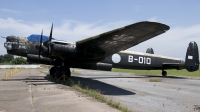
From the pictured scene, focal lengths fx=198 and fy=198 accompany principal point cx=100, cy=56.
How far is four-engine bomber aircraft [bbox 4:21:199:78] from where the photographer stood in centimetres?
977

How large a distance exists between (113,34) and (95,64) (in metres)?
5.72

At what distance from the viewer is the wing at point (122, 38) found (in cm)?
885

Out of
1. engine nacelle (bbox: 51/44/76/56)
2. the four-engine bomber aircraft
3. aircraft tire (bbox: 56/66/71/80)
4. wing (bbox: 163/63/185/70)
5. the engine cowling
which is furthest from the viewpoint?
wing (bbox: 163/63/185/70)

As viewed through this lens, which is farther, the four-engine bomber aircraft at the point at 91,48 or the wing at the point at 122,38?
the four-engine bomber aircraft at the point at 91,48

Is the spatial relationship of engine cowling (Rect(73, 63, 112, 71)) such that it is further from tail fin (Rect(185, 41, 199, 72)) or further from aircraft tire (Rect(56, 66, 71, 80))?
tail fin (Rect(185, 41, 199, 72))

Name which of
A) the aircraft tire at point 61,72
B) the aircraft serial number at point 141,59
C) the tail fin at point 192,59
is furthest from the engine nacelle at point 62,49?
the tail fin at point 192,59

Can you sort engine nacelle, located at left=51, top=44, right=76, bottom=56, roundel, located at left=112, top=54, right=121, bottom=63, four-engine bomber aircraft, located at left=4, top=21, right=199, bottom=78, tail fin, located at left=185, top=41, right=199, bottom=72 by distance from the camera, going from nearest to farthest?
four-engine bomber aircraft, located at left=4, top=21, right=199, bottom=78 < engine nacelle, located at left=51, top=44, right=76, bottom=56 < roundel, located at left=112, top=54, right=121, bottom=63 < tail fin, located at left=185, top=41, right=199, bottom=72

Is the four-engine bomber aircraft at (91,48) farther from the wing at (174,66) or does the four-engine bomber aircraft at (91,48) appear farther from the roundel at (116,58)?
the wing at (174,66)

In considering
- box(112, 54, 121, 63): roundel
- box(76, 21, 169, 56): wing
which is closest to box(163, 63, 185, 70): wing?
box(112, 54, 121, 63): roundel

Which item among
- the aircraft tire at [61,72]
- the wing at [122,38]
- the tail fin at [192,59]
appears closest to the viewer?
the wing at [122,38]

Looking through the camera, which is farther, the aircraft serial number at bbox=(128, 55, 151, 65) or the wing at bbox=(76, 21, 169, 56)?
the aircraft serial number at bbox=(128, 55, 151, 65)

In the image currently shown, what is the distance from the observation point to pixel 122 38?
11.0 m

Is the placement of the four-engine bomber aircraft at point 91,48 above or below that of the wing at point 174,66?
above

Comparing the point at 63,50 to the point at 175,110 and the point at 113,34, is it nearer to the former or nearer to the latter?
the point at 113,34
